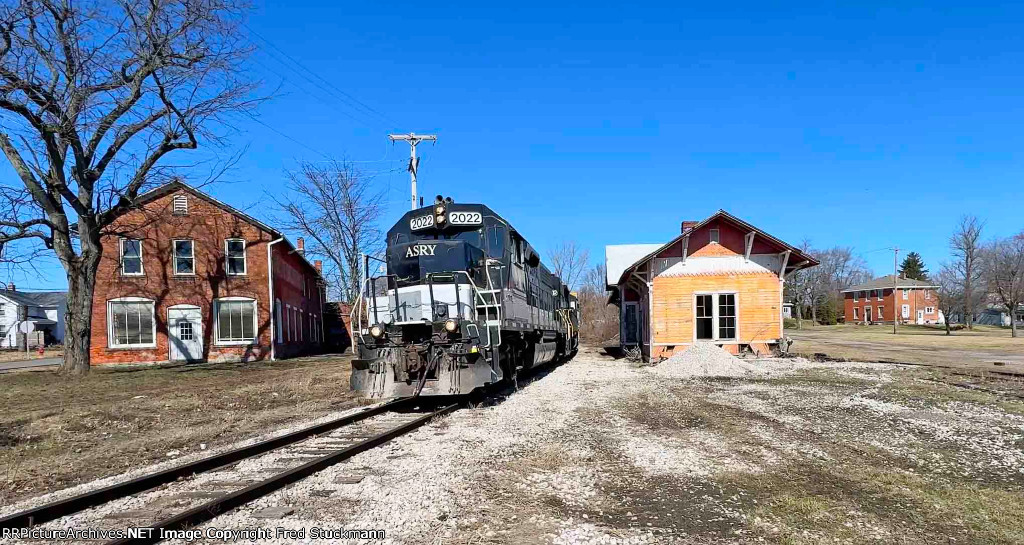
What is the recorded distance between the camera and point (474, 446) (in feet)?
25.4

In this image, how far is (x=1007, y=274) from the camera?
56062mm

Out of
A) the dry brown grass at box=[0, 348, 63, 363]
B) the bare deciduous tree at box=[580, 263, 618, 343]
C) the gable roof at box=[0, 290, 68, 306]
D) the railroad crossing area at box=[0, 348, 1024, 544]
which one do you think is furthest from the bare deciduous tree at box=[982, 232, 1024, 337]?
the gable roof at box=[0, 290, 68, 306]

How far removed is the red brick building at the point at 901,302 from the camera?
274 feet

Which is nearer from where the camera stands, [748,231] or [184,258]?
[748,231]

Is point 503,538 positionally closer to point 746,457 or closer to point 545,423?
point 746,457

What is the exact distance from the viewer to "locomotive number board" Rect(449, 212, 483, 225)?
1205 cm

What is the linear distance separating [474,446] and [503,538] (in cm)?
322

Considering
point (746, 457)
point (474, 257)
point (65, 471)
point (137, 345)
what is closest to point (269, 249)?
point (137, 345)

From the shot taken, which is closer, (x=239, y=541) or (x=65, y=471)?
(x=239, y=541)

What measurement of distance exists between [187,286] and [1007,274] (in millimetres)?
68672

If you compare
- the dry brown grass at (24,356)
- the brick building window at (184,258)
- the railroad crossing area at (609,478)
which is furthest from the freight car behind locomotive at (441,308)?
the dry brown grass at (24,356)

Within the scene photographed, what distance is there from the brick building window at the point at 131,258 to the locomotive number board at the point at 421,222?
70.9ft

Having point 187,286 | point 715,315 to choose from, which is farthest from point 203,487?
point 187,286

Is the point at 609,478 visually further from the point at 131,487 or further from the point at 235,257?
the point at 235,257
